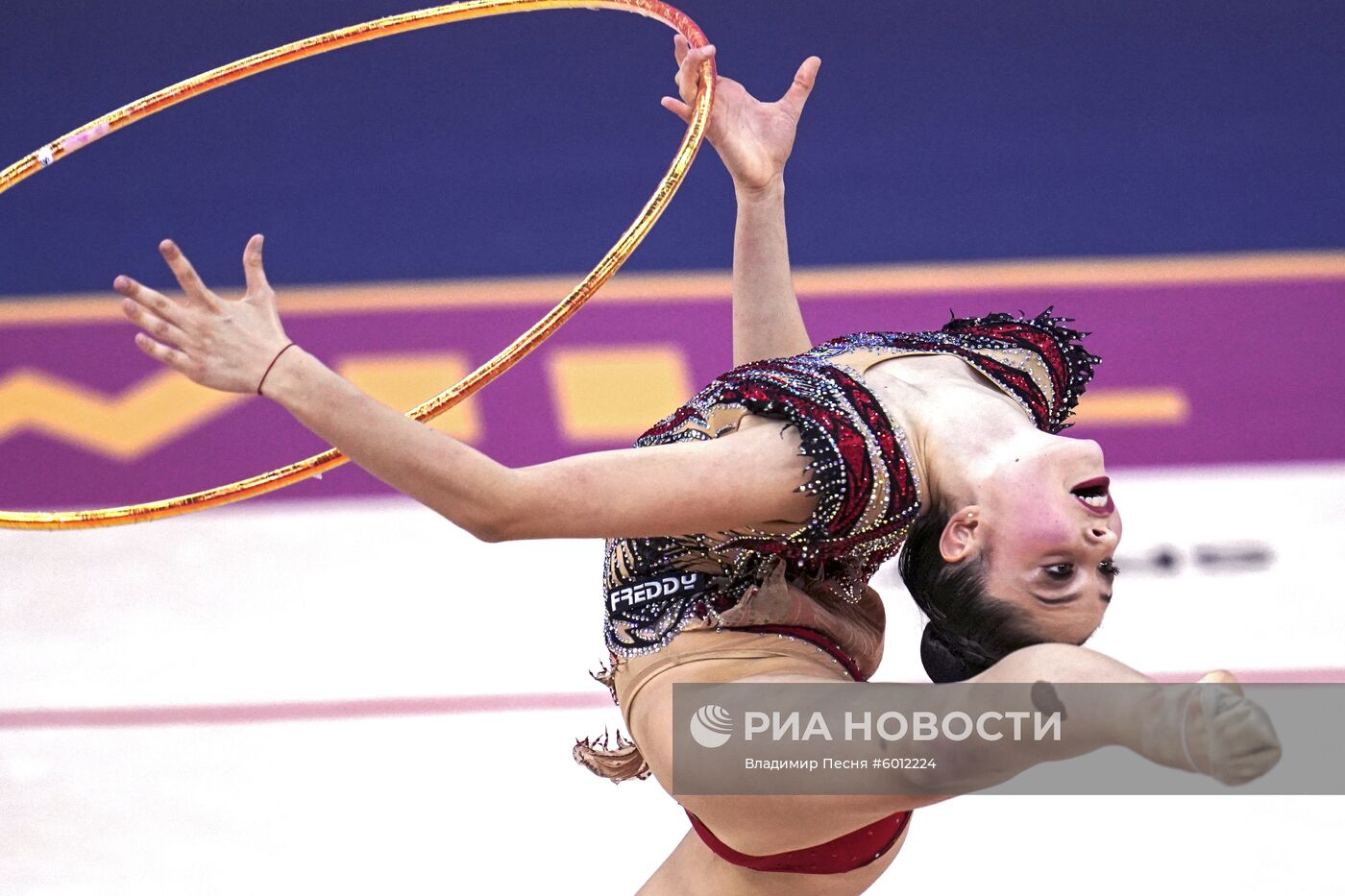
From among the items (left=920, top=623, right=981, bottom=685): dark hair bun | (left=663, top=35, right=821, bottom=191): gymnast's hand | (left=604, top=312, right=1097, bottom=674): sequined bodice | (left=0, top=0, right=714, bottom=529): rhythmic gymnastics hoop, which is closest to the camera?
(left=604, top=312, right=1097, bottom=674): sequined bodice

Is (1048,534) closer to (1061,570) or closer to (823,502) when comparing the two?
(1061,570)

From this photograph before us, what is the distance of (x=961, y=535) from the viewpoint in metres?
1.92

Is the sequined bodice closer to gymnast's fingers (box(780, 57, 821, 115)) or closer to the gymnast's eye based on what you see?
the gymnast's eye

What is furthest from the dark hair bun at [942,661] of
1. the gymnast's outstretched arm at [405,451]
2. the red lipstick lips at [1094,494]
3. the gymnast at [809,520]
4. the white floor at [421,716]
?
the white floor at [421,716]

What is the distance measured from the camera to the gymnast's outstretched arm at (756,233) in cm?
239

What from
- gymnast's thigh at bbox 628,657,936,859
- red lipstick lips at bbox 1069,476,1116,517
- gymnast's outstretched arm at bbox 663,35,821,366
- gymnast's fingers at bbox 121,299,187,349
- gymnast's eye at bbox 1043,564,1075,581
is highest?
gymnast's outstretched arm at bbox 663,35,821,366

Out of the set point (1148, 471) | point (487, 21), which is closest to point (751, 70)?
Result: point (487, 21)

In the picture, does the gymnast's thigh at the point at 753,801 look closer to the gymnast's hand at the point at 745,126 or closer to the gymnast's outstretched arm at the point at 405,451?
the gymnast's outstretched arm at the point at 405,451

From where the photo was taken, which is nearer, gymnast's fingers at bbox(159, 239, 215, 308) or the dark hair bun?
gymnast's fingers at bbox(159, 239, 215, 308)

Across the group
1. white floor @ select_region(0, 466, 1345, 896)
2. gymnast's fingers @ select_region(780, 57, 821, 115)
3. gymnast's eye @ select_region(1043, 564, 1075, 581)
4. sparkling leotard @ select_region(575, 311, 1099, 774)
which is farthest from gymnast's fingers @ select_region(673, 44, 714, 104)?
white floor @ select_region(0, 466, 1345, 896)

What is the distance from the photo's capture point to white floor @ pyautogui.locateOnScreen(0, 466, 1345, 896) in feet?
9.14

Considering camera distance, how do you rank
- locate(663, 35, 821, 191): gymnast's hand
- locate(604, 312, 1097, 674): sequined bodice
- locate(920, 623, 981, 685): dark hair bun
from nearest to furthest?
locate(604, 312, 1097, 674): sequined bodice, locate(920, 623, 981, 685): dark hair bun, locate(663, 35, 821, 191): gymnast's hand

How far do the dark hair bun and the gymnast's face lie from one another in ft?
0.47

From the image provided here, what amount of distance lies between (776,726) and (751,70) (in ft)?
10.9
